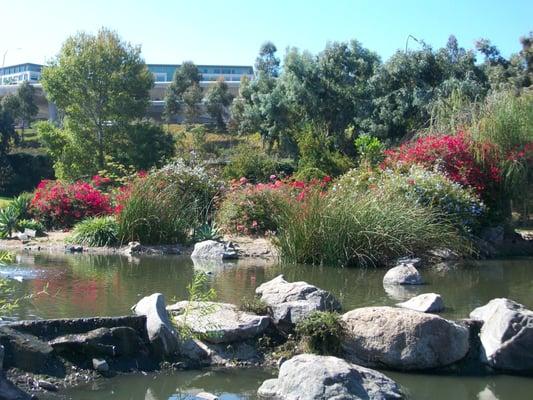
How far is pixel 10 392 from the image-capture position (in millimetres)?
5527

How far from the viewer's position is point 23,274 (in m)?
11.6

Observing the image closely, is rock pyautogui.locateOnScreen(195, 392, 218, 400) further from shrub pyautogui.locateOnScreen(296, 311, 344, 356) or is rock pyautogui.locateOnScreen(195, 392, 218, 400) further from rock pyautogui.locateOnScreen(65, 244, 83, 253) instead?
rock pyautogui.locateOnScreen(65, 244, 83, 253)

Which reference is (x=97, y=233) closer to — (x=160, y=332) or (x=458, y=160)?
(x=458, y=160)

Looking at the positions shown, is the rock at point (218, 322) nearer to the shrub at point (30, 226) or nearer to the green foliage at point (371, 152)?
the shrub at point (30, 226)

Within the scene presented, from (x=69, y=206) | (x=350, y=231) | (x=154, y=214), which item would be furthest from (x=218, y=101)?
(x=350, y=231)

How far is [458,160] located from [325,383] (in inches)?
475

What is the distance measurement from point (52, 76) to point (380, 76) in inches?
521

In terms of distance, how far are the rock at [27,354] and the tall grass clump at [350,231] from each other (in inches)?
282

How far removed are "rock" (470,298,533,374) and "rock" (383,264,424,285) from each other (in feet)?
12.6

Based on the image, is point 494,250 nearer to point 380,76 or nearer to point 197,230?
point 197,230

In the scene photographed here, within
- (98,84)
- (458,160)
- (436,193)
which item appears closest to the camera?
(436,193)

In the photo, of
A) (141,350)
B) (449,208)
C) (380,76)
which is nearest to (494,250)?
(449,208)

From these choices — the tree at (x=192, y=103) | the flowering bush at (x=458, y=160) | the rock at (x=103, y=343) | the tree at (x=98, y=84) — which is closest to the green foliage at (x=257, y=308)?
the rock at (x=103, y=343)

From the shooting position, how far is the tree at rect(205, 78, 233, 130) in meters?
51.0
